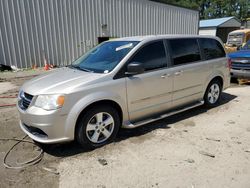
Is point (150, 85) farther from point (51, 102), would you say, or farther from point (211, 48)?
point (211, 48)

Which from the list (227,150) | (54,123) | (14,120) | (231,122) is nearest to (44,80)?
(54,123)

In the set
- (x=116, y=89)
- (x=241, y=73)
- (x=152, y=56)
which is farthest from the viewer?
(x=241, y=73)

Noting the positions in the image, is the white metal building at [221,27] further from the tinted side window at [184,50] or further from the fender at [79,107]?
the fender at [79,107]

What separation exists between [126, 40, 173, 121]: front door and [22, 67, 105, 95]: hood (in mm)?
667

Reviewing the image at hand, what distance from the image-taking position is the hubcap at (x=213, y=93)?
5354 millimetres

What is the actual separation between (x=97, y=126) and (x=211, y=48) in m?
3.38

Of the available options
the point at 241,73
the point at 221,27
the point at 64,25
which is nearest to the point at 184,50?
the point at 241,73

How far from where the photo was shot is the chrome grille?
336 centimetres

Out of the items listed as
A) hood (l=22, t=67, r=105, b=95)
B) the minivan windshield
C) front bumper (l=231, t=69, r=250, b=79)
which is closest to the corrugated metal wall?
the minivan windshield

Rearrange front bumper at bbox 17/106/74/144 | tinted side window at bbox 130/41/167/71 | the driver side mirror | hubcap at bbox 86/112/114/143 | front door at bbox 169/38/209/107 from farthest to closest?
front door at bbox 169/38/209/107
tinted side window at bbox 130/41/167/71
the driver side mirror
hubcap at bbox 86/112/114/143
front bumper at bbox 17/106/74/144

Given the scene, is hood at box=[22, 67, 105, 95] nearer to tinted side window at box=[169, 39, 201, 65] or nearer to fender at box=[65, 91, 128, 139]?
fender at box=[65, 91, 128, 139]

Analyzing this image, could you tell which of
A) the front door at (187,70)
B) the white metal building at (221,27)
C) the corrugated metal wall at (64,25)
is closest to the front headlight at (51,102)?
the front door at (187,70)

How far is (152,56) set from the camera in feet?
13.5

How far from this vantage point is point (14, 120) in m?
4.89
